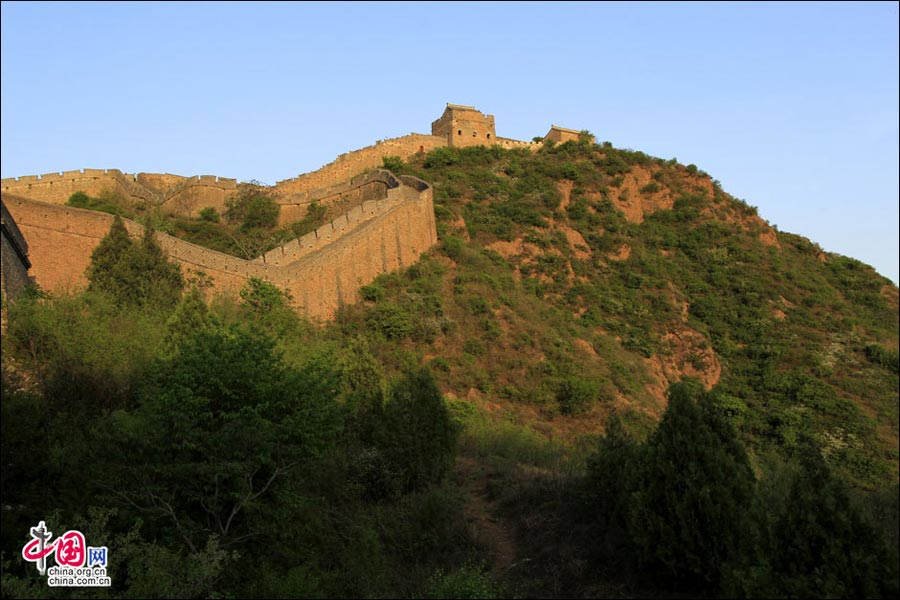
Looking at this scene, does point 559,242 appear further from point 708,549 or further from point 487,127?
point 708,549

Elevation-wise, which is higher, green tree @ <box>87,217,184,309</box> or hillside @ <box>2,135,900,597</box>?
green tree @ <box>87,217,184,309</box>

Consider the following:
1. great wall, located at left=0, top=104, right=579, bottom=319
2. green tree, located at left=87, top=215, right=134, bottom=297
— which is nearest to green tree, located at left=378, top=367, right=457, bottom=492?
great wall, located at left=0, top=104, right=579, bottom=319

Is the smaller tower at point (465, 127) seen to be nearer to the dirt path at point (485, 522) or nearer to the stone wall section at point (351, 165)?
the stone wall section at point (351, 165)

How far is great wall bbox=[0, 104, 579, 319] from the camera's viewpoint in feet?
77.6

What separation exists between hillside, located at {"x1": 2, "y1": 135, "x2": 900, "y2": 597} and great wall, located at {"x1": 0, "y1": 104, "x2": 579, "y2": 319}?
78 cm

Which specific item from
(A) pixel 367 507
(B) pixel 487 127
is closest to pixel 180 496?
(A) pixel 367 507

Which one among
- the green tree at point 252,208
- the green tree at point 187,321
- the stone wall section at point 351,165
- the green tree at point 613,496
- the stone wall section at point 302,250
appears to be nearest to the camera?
the green tree at point 613,496

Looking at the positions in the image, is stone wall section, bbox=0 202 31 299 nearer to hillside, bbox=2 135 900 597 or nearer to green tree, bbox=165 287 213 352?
hillside, bbox=2 135 900 597

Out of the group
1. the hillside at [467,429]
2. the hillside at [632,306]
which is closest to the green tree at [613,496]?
the hillside at [467,429]

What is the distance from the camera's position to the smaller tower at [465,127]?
48.3m

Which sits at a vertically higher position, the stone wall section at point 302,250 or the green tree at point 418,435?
the stone wall section at point 302,250

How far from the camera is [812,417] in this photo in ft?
91.7

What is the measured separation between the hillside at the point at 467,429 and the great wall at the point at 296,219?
78cm

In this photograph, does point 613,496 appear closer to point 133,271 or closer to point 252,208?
point 133,271
